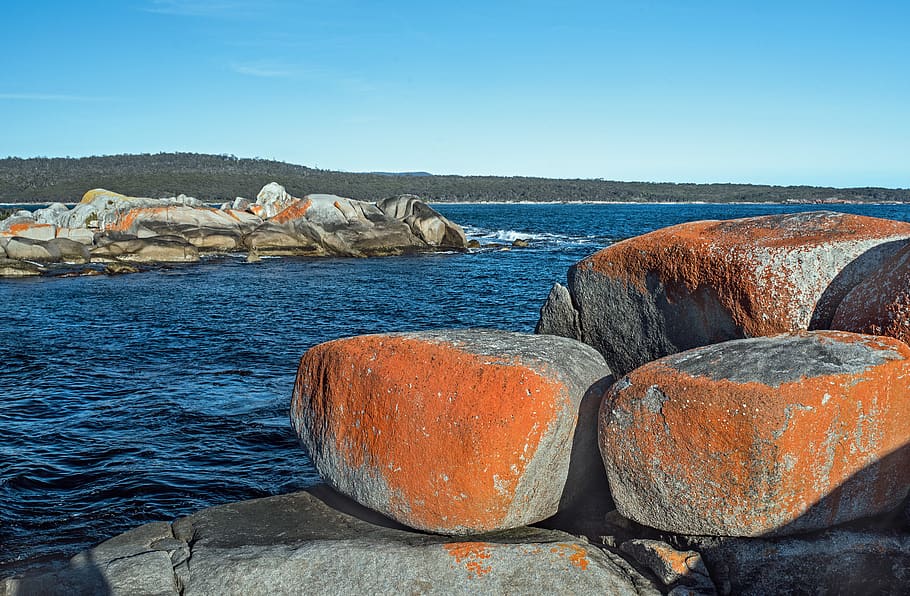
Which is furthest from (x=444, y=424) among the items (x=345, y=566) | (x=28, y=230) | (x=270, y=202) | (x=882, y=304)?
(x=270, y=202)

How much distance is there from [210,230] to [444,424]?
37.6 metres

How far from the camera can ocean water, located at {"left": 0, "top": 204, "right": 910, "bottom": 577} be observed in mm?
8773

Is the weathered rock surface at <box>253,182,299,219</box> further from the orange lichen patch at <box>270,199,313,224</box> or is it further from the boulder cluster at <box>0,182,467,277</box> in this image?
the orange lichen patch at <box>270,199,313,224</box>

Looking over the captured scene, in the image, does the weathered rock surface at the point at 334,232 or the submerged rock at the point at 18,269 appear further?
the weathered rock surface at the point at 334,232

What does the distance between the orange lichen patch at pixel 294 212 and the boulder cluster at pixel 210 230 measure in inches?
2.6

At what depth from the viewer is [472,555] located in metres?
5.35

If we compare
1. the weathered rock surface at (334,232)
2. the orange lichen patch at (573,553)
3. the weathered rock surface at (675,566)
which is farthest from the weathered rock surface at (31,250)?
the weathered rock surface at (675,566)

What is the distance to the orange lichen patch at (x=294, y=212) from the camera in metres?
41.1

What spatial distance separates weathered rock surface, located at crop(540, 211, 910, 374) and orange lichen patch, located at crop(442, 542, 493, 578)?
Answer: 2.90 metres

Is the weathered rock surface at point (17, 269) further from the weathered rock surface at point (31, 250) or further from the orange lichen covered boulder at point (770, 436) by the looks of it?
the orange lichen covered boulder at point (770, 436)

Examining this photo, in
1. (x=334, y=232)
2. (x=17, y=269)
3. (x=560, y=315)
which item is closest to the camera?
(x=560, y=315)

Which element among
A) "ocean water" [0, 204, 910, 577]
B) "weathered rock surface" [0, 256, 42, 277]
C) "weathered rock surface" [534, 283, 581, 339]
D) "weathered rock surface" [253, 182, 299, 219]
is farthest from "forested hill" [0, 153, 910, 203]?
"weathered rock surface" [534, 283, 581, 339]

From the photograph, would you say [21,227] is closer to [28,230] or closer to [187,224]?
[28,230]

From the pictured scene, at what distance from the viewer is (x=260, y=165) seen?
18138 centimetres
